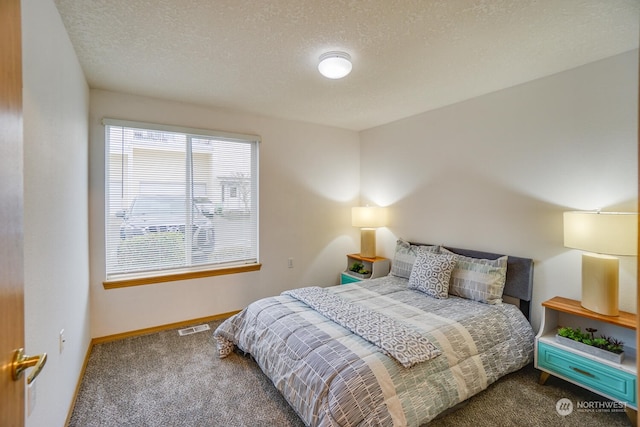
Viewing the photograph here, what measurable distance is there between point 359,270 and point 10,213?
144 inches

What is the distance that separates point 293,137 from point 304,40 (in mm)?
2038

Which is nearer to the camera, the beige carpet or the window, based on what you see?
the beige carpet

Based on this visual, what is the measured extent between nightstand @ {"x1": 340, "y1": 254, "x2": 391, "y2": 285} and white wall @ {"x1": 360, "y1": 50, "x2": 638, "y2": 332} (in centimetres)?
50

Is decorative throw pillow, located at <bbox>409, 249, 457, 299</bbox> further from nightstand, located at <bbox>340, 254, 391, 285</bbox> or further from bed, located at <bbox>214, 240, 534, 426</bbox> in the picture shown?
nightstand, located at <bbox>340, 254, 391, 285</bbox>

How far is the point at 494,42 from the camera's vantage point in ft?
6.87

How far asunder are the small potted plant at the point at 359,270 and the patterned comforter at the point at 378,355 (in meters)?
1.06

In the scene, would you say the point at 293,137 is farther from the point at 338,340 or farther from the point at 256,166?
the point at 338,340

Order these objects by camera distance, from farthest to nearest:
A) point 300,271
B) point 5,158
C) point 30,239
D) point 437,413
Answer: point 300,271 → point 437,413 → point 30,239 → point 5,158

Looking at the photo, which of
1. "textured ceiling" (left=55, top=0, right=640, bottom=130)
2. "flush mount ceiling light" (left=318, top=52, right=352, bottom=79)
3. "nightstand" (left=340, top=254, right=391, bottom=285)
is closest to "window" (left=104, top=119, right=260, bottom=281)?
"textured ceiling" (left=55, top=0, right=640, bottom=130)

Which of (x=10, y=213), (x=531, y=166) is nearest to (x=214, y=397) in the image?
(x=10, y=213)

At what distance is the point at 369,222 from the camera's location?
4.09 metres

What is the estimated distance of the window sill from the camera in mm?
3033

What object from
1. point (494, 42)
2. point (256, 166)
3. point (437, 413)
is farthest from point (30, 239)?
point (494, 42)

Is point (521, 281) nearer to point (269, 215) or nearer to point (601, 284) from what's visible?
point (601, 284)
